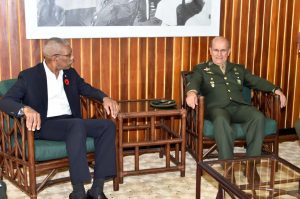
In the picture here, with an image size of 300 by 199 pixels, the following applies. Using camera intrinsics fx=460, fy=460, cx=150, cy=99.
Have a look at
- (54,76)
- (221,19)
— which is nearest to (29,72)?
(54,76)

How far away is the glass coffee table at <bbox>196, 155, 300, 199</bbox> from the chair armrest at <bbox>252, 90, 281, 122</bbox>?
3.51ft

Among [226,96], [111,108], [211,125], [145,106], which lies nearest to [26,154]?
[111,108]

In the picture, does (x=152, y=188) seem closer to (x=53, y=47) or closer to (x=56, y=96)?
(x=56, y=96)

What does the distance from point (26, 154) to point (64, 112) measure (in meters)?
0.53

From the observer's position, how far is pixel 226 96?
4312mm

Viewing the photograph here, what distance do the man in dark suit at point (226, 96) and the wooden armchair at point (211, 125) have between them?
0.24 feet

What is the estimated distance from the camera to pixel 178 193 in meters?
3.78

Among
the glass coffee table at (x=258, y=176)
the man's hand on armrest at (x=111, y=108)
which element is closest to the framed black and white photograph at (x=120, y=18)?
the man's hand on armrest at (x=111, y=108)

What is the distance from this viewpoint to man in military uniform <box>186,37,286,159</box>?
3.98 metres

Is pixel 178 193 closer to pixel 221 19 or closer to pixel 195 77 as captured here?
pixel 195 77

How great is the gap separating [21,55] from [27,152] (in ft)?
3.85

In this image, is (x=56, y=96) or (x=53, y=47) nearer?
(x=53, y=47)

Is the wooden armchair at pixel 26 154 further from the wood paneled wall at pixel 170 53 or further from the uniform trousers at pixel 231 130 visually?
the uniform trousers at pixel 231 130

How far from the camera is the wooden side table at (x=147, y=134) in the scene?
3.84 meters
